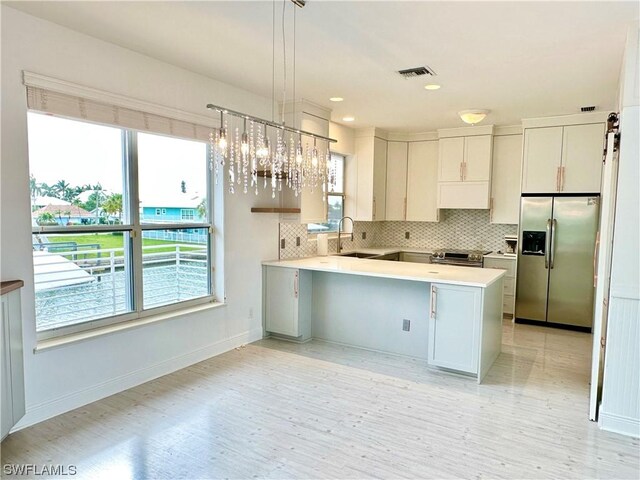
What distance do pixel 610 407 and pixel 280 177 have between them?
3.39m

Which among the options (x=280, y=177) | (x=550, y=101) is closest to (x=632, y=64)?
(x=550, y=101)

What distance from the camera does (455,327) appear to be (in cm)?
364

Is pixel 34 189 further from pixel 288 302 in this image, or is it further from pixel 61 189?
pixel 288 302

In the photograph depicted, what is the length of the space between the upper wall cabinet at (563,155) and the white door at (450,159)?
0.87 meters

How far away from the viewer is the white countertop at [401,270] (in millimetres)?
3711

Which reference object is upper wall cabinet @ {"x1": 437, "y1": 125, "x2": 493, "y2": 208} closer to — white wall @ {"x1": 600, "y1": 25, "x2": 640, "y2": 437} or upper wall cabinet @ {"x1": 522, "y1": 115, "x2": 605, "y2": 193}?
upper wall cabinet @ {"x1": 522, "y1": 115, "x2": 605, "y2": 193}

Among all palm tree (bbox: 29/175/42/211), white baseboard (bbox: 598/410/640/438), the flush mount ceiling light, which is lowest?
white baseboard (bbox: 598/410/640/438)

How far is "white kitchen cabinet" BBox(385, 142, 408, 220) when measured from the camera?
6465mm

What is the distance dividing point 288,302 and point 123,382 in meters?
1.78

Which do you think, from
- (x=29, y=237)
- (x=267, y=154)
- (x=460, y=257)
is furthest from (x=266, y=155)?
(x=460, y=257)

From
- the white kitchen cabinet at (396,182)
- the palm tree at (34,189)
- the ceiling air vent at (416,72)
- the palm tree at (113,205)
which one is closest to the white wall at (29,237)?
the palm tree at (34,189)

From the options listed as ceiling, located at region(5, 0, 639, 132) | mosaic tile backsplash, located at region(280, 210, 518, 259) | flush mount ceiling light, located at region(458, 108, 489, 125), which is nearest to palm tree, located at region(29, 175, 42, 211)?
ceiling, located at region(5, 0, 639, 132)

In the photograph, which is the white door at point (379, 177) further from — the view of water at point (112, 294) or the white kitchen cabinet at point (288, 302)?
the view of water at point (112, 294)

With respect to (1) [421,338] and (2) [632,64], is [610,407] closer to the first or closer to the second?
(1) [421,338]
